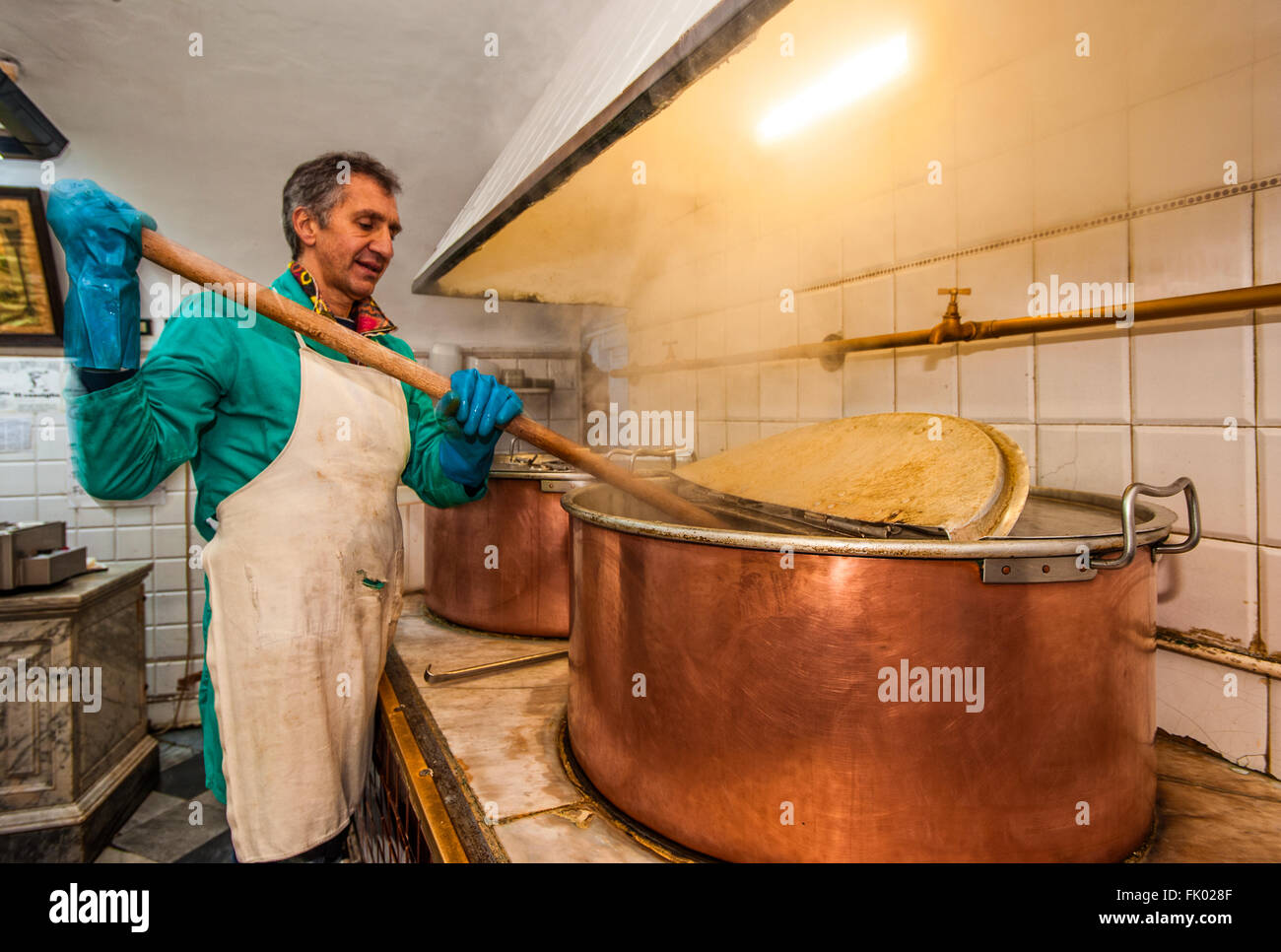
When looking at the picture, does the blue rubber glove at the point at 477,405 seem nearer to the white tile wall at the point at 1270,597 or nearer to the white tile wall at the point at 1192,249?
the white tile wall at the point at 1192,249

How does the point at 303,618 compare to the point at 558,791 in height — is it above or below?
above

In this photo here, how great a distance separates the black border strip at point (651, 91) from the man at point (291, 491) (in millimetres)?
357

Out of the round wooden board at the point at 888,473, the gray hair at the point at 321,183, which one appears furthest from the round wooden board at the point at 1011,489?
the gray hair at the point at 321,183

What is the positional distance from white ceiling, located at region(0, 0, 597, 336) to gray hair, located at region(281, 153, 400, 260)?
3.31 feet

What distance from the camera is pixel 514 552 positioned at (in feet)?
5.85

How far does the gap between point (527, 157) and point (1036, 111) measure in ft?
4.03

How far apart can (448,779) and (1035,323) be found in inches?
55.1

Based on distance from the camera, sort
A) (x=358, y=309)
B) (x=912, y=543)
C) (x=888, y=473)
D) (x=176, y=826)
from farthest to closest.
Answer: (x=176, y=826)
(x=358, y=309)
(x=888, y=473)
(x=912, y=543)

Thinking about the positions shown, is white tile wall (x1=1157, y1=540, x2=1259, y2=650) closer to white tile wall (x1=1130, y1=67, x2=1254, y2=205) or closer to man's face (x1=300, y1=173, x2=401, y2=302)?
white tile wall (x1=1130, y1=67, x2=1254, y2=205)

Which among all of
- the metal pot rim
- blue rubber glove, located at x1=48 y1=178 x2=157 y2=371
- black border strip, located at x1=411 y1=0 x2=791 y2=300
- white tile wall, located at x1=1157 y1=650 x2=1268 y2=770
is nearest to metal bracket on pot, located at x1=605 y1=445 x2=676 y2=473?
black border strip, located at x1=411 y1=0 x2=791 y2=300

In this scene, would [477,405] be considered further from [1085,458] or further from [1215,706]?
[1215,706]

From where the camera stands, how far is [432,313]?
3367 millimetres

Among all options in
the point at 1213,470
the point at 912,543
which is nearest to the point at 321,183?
the point at 912,543
